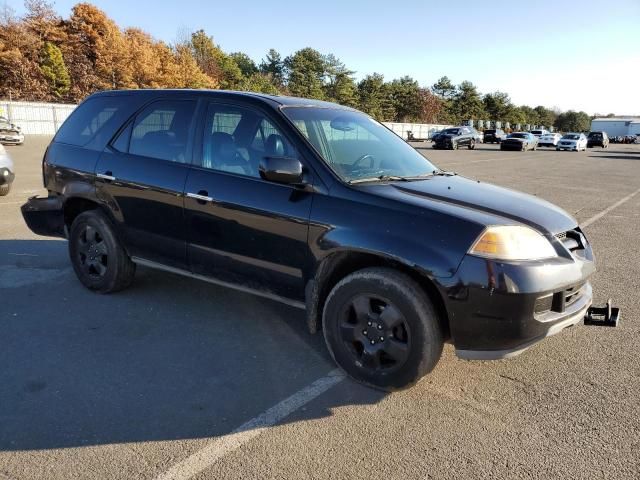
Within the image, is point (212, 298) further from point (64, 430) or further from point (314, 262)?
point (64, 430)

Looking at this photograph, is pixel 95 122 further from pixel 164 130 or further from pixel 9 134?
→ pixel 9 134

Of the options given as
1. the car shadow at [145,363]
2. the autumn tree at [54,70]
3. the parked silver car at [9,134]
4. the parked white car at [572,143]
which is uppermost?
the autumn tree at [54,70]

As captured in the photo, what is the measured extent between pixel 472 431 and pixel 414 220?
1193mm

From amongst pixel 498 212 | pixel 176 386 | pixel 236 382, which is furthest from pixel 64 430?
pixel 498 212

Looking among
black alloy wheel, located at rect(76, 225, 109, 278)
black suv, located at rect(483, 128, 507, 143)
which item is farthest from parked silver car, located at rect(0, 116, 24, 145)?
black suv, located at rect(483, 128, 507, 143)

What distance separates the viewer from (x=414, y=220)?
9.95 ft

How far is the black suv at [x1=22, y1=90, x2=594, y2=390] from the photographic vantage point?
9.62 feet

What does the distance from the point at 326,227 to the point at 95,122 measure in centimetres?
278

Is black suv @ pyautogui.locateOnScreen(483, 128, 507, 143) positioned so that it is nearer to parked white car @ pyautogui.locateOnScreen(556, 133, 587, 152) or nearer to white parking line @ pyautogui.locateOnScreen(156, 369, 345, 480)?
parked white car @ pyautogui.locateOnScreen(556, 133, 587, 152)

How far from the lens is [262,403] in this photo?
3.05 m

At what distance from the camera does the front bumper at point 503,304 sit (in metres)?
2.83

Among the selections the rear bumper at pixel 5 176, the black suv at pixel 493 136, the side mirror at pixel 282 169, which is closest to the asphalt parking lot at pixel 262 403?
the side mirror at pixel 282 169

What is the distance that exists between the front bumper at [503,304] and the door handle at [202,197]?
73.9 inches

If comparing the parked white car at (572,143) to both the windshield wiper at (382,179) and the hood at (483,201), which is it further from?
the windshield wiper at (382,179)
